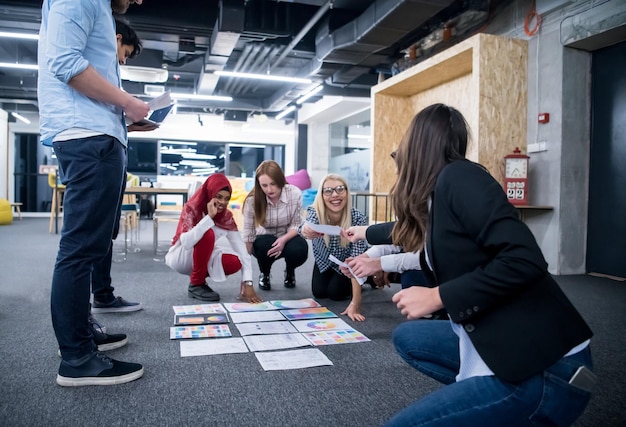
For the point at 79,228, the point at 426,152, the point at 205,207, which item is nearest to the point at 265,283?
the point at 205,207

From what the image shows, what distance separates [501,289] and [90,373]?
1.36 m

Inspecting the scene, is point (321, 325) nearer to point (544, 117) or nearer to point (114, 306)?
point (114, 306)

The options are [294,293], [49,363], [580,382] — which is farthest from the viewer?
[294,293]

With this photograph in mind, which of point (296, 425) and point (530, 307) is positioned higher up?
point (530, 307)

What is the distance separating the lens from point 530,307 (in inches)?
34.9

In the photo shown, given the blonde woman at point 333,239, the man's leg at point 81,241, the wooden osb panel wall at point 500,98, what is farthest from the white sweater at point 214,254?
the wooden osb panel wall at point 500,98

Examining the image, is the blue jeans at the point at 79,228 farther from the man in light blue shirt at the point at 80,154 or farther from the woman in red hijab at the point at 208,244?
the woman in red hijab at the point at 208,244

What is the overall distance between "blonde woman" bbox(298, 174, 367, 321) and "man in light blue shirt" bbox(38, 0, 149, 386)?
4.55 ft

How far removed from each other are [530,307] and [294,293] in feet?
8.12

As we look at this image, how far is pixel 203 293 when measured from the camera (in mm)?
2977

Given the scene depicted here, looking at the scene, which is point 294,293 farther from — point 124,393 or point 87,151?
point 87,151

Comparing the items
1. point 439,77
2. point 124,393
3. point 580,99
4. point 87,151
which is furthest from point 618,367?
point 439,77

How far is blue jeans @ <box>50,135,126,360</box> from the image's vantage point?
→ 151 cm

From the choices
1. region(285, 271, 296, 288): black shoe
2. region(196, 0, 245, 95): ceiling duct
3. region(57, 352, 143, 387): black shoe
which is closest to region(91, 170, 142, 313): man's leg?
region(57, 352, 143, 387): black shoe
